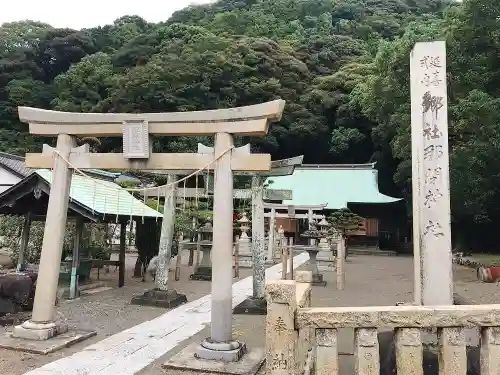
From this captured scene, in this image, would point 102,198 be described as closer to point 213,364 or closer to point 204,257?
point 204,257

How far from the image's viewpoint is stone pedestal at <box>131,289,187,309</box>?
970 cm

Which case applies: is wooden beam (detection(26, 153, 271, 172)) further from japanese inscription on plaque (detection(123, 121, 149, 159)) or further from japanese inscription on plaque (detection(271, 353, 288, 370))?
japanese inscription on plaque (detection(271, 353, 288, 370))

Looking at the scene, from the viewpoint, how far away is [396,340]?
3.10 m

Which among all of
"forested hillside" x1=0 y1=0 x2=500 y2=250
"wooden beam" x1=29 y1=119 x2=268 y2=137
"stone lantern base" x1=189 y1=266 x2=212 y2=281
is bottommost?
"stone lantern base" x1=189 y1=266 x2=212 y2=281

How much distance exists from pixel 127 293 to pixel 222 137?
6.73 metres

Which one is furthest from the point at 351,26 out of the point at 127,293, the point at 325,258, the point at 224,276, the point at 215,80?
the point at 224,276

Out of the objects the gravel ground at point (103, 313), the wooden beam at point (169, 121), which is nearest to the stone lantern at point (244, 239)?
the gravel ground at point (103, 313)

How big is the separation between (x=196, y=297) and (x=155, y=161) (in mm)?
5475

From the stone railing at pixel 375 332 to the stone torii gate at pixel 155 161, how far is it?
9.56 feet

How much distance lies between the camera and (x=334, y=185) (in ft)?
104

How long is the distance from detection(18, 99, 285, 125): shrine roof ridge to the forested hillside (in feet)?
41.9

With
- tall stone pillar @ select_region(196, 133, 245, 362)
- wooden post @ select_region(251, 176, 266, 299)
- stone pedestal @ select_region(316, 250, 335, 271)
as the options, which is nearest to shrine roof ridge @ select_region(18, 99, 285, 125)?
tall stone pillar @ select_region(196, 133, 245, 362)

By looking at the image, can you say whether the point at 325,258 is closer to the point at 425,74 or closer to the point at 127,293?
the point at 127,293

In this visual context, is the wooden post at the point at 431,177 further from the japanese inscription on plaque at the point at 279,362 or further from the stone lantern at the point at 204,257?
the stone lantern at the point at 204,257
